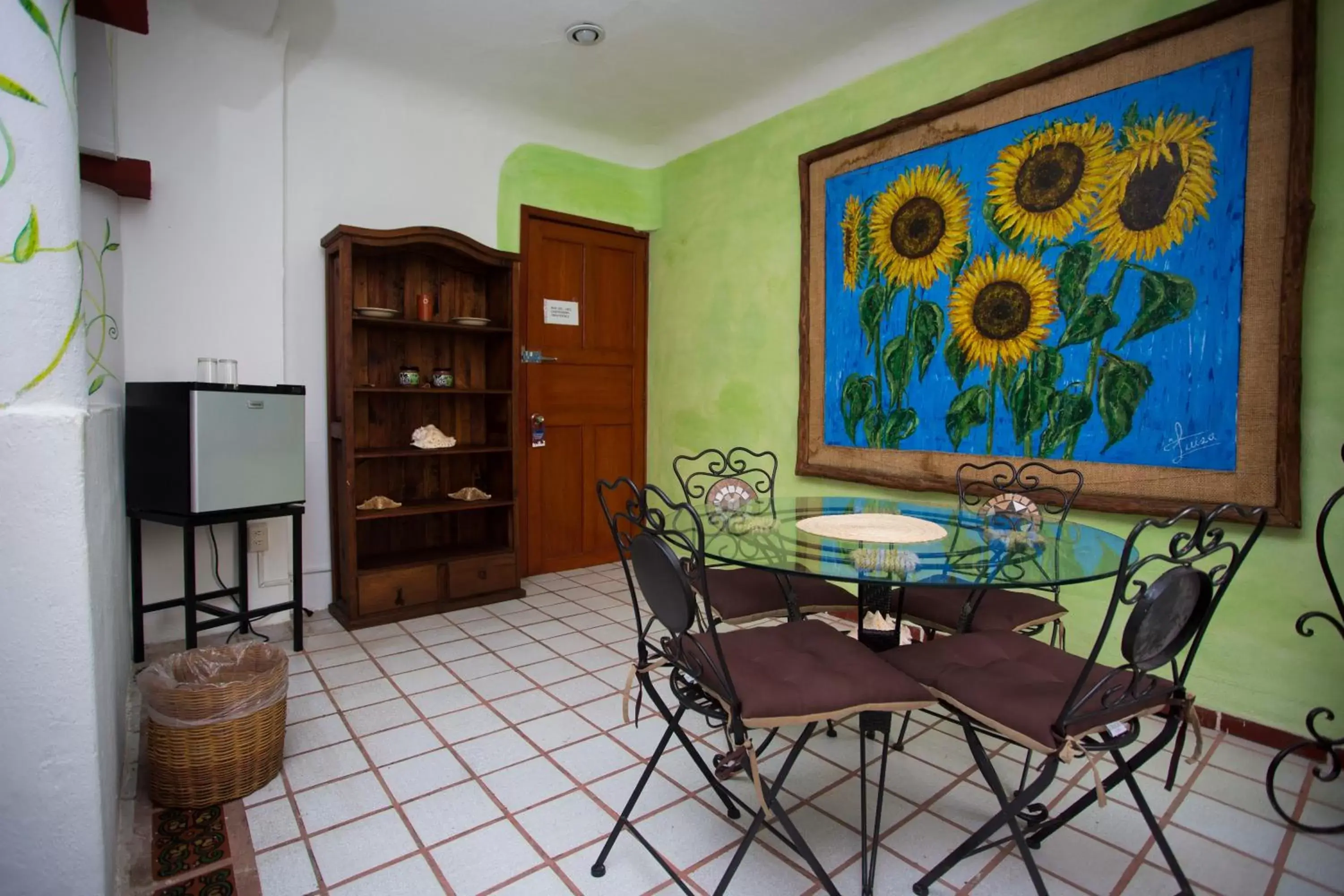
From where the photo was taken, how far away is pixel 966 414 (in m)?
3.10

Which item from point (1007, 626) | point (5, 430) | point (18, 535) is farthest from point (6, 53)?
point (1007, 626)

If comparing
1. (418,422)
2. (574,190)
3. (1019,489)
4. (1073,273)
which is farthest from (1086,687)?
(574,190)

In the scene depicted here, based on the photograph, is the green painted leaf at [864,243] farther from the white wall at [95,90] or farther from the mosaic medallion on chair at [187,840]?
the mosaic medallion on chair at [187,840]

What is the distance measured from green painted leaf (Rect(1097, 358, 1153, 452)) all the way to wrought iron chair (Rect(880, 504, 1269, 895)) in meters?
0.87

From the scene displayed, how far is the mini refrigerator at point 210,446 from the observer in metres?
2.66

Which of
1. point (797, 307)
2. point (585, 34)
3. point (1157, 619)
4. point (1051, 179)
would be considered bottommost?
point (1157, 619)

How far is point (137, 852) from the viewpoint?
175cm

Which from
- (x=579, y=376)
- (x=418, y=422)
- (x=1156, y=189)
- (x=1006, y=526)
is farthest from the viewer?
(x=579, y=376)

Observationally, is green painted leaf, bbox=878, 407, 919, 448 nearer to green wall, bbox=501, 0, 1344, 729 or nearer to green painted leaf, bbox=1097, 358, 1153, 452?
green wall, bbox=501, 0, 1344, 729

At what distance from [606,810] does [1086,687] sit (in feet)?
4.33

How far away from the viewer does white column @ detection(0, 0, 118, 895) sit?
4.14 ft

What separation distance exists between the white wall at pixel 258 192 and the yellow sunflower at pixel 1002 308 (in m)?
2.94

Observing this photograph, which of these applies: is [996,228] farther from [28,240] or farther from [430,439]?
[28,240]

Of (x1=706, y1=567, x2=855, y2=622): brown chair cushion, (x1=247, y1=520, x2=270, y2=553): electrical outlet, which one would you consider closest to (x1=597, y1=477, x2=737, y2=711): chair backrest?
(x1=706, y1=567, x2=855, y2=622): brown chair cushion
